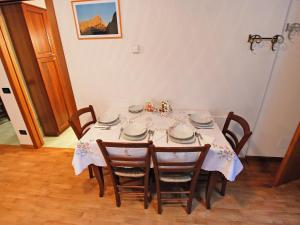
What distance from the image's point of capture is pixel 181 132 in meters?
1.54

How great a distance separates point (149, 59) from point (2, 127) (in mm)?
3502

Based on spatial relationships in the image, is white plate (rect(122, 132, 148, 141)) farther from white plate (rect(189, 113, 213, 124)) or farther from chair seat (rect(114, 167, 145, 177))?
white plate (rect(189, 113, 213, 124))

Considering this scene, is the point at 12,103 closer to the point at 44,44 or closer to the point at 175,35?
the point at 44,44

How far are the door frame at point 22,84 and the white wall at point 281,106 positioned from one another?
2.50 metres

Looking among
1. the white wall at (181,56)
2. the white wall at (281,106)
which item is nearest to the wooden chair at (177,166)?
the white wall at (181,56)

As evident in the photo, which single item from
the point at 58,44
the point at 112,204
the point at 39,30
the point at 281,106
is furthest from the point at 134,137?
the point at 39,30

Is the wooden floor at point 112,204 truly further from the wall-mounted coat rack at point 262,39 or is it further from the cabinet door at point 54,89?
the wall-mounted coat rack at point 262,39

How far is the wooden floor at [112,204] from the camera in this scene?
5.29 feet

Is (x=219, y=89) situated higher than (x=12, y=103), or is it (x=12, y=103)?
(x=219, y=89)

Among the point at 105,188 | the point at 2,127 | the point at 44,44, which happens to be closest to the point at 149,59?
the point at 105,188

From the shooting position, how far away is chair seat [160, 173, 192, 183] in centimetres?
147

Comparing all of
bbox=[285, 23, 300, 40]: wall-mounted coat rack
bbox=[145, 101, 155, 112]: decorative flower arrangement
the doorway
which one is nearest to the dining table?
bbox=[145, 101, 155, 112]: decorative flower arrangement

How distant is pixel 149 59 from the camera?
1.97 m

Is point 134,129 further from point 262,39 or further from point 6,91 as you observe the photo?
point 6,91
